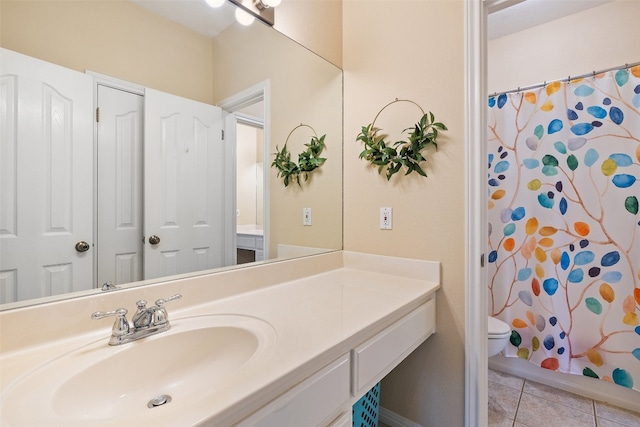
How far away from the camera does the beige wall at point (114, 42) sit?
0.78 meters

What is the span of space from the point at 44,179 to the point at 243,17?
0.95m

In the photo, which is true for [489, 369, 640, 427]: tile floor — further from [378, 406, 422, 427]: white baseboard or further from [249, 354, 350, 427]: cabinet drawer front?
[249, 354, 350, 427]: cabinet drawer front

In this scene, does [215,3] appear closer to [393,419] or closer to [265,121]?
[265,121]

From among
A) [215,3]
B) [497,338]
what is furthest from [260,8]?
[497,338]

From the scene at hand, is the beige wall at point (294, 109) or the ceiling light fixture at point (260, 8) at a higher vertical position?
the ceiling light fixture at point (260, 8)

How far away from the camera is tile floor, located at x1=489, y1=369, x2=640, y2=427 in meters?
1.62

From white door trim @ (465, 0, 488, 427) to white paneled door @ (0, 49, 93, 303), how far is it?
1337 millimetres

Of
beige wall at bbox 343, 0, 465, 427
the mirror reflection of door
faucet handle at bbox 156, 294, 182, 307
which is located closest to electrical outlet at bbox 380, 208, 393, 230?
beige wall at bbox 343, 0, 465, 427

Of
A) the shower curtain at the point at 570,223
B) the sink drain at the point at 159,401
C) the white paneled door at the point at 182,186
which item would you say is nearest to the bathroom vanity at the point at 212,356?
the sink drain at the point at 159,401

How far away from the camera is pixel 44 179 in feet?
2.63

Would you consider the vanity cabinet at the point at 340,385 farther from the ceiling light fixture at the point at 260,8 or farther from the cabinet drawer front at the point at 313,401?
the ceiling light fixture at the point at 260,8

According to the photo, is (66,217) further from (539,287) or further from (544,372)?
(544,372)

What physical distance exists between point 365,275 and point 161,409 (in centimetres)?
112

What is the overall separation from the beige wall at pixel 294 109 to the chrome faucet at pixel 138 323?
2.08 ft
